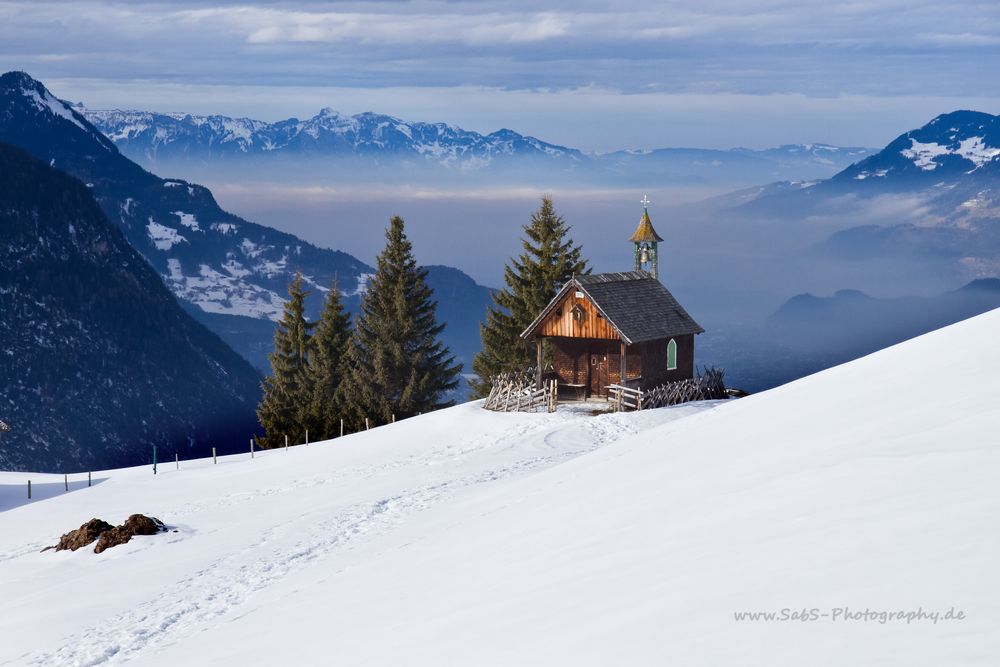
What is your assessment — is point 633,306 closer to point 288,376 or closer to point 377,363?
point 377,363

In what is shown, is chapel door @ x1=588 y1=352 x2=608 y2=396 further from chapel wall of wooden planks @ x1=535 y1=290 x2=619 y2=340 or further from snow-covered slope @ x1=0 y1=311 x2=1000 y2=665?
snow-covered slope @ x1=0 y1=311 x2=1000 y2=665

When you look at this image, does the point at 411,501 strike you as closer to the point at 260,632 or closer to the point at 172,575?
the point at 172,575

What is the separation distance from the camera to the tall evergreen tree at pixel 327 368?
62.1 meters

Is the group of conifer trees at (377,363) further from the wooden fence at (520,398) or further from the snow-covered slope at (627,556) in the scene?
the snow-covered slope at (627,556)

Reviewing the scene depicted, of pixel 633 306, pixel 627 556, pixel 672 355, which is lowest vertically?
pixel 627 556

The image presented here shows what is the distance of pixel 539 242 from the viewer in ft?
199

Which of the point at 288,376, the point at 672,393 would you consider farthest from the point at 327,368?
the point at 672,393

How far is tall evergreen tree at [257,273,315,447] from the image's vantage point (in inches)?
2554

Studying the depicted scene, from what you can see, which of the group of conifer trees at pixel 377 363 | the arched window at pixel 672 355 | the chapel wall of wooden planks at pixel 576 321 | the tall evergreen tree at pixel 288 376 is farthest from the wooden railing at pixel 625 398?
the tall evergreen tree at pixel 288 376

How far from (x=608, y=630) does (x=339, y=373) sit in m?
53.7

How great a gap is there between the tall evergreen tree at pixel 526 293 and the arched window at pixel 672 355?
12.8 meters

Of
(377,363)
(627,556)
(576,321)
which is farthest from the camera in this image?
(377,363)

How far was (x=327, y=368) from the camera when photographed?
63312mm

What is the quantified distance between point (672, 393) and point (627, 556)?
1253 inches
